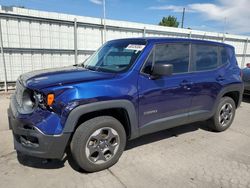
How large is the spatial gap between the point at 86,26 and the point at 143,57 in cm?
620

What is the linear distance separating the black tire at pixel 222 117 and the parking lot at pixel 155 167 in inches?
15.4

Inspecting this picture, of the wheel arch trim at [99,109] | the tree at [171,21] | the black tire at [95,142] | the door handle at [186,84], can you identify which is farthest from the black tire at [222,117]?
the tree at [171,21]

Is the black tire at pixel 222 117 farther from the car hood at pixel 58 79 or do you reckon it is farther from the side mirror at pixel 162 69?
the car hood at pixel 58 79

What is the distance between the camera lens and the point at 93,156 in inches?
120

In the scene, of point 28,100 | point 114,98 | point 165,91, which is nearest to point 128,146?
point 165,91

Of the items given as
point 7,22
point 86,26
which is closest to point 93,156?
point 7,22

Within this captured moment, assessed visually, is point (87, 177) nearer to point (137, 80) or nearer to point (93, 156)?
point (93, 156)

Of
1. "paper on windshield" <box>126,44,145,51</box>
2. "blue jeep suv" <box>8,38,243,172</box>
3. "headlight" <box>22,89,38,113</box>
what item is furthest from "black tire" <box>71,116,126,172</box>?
"paper on windshield" <box>126,44,145,51</box>

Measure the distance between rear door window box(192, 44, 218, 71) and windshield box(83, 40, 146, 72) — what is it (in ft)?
3.56

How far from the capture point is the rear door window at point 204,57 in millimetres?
4020

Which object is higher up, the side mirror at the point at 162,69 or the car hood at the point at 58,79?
the side mirror at the point at 162,69

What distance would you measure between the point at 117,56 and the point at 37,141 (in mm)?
1890

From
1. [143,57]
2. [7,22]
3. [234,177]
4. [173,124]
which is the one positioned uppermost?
[7,22]

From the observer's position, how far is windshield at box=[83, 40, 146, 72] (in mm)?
3389
